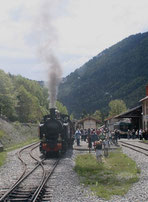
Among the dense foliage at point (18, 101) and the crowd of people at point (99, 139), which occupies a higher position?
the dense foliage at point (18, 101)

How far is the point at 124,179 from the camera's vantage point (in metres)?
12.2

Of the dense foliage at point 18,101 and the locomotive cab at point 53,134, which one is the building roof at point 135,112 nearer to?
the dense foliage at point 18,101

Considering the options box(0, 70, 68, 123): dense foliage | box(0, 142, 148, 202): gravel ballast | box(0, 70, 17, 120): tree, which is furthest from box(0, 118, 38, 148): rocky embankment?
box(0, 142, 148, 202): gravel ballast

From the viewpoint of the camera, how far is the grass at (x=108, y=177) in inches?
399

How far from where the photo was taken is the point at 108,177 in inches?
498

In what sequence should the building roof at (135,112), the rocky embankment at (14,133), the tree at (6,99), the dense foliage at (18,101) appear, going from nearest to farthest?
1. the rocky embankment at (14,133)
2. the building roof at (135,112)
3. the tree at (6,99)
4. the dense foliage at (18,101)

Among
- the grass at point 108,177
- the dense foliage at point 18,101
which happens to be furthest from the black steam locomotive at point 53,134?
the dense foliage at point 18,101

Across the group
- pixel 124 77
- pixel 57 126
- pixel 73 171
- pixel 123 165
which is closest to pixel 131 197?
pixel 73 171

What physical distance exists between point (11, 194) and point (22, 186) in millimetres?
1307

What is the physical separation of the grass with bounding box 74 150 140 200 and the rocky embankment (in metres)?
17.4

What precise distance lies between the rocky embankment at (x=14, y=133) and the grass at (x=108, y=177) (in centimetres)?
1736

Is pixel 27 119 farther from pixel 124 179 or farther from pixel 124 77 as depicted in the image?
pixel 124 77

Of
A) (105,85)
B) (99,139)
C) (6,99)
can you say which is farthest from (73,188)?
(105,85)

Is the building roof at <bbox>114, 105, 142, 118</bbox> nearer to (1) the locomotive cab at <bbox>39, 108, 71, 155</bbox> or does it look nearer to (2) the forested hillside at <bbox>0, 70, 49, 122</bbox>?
(2) the forested hillside at <bbox>0, 70, 49, 122</bbox>
